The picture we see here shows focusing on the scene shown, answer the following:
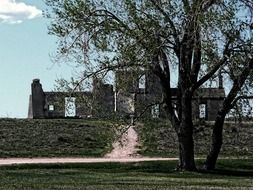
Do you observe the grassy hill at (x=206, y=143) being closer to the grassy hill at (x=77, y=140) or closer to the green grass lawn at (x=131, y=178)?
the grassy hill at (x=77, y=140)

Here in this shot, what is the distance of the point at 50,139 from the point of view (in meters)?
41.8

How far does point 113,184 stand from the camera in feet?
62.7

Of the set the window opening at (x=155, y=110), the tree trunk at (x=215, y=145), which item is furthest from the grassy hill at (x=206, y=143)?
the window opening at (x=155, y=110)

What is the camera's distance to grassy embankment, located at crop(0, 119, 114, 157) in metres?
38.0

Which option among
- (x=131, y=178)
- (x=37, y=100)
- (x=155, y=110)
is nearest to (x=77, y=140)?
(x=37, y=100)

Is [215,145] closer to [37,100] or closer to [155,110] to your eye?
[155,110]

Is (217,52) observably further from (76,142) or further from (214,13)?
(76,142)

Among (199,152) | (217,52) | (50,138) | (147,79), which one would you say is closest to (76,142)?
(50,138)

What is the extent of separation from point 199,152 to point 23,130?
1174cm

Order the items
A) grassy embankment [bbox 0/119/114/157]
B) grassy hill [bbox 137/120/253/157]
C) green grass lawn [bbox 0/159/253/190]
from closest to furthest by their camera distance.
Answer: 1. green grass lawn [bbox 0/159/253/190]
2. grassy embankment [bbox 0/119/114/157]
3. grassy hill [bbox 137/120/253/157]

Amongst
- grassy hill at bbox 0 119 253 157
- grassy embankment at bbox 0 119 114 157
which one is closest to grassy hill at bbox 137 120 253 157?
grassy hill at bbox 0 119 253 157

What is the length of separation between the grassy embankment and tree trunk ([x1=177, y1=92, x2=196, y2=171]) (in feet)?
24.4

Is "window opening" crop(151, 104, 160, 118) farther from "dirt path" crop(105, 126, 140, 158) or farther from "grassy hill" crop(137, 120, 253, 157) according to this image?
"dirt path" crop(105, 126, 140, 158)

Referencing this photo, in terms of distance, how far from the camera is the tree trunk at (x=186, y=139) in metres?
27.2
